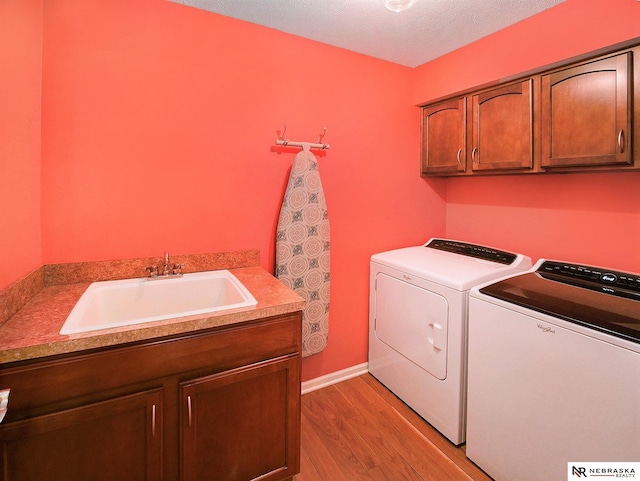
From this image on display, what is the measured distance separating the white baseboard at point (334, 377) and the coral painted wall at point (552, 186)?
1.34m

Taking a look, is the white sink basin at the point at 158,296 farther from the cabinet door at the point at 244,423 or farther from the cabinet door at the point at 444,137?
the cabinet door at the point at 444,137

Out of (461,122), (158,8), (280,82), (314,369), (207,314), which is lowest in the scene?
(314,369)

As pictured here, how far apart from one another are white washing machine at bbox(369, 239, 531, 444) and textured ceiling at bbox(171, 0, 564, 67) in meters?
1.37

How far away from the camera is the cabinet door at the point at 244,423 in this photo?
1227mm

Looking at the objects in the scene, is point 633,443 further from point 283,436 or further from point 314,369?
point 314,369

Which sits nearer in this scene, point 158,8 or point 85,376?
point 85,376

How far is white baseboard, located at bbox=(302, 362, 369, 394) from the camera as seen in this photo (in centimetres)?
224

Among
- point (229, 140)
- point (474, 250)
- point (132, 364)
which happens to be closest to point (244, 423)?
point (132, 364)

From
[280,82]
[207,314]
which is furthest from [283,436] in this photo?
[280,82]

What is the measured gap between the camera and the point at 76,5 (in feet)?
4.88

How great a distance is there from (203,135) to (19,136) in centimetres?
76

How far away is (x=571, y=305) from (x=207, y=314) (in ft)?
4.86

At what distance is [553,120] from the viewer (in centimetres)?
170

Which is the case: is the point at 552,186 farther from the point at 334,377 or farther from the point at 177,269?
the point at 177,269
